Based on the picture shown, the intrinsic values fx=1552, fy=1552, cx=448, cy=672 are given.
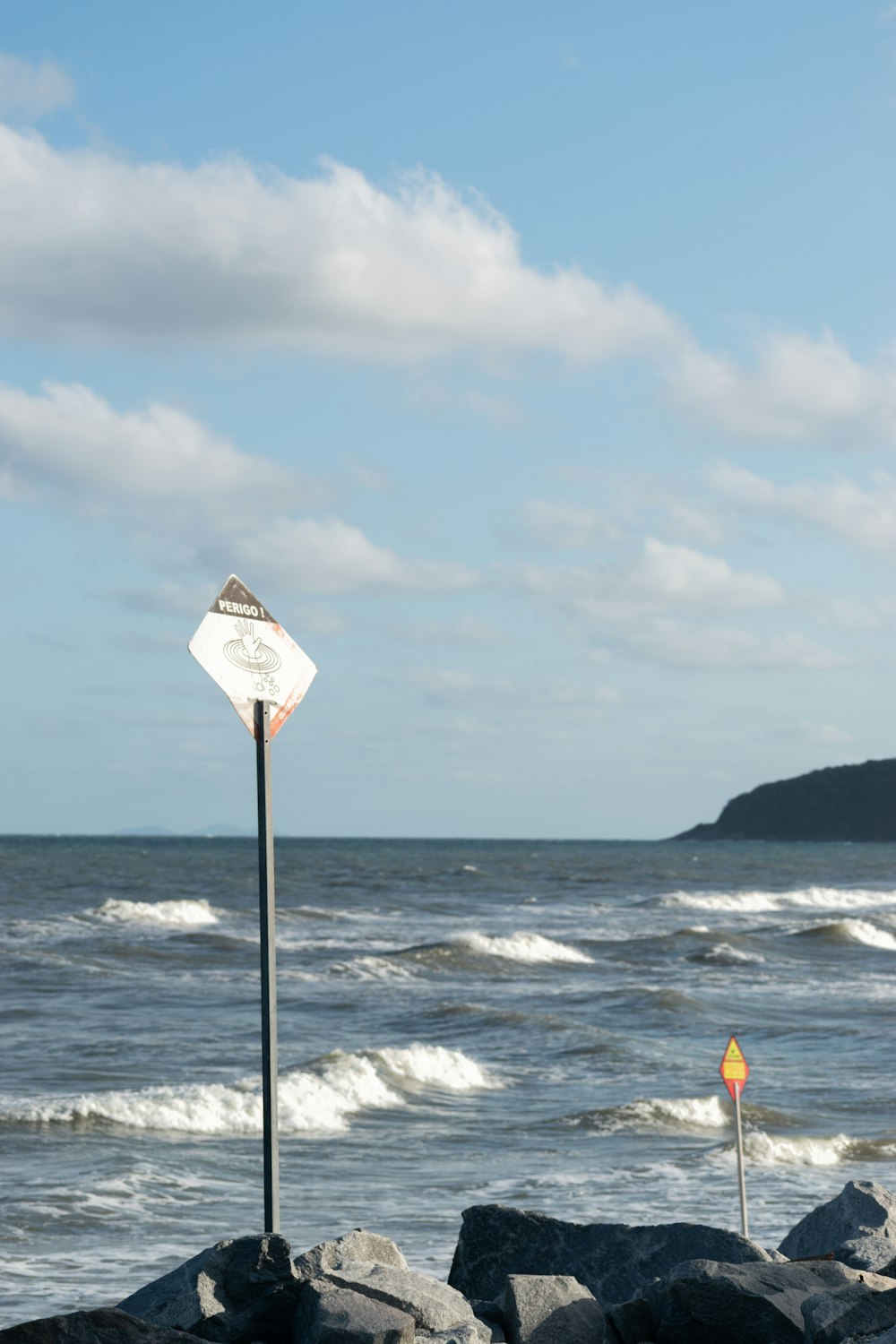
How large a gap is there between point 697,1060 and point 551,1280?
12.8 meters

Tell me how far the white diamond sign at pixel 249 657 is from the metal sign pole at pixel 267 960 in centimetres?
7

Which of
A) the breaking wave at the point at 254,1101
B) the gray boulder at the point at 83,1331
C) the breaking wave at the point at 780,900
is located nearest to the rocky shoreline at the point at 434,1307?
the gray boulder at the point at 83,1331

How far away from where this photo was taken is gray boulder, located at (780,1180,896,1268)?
770 centimetres

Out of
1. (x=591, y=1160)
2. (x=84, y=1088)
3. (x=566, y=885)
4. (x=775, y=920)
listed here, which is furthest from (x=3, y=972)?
(x=566, y=885)

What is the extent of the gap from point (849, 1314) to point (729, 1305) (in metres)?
0.59

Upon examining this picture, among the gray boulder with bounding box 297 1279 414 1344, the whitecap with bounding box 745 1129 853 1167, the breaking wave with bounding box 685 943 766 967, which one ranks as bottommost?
the whitecap with bounding box 745 1129 853 1167

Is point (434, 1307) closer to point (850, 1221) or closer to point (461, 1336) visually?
point (461, 1336)

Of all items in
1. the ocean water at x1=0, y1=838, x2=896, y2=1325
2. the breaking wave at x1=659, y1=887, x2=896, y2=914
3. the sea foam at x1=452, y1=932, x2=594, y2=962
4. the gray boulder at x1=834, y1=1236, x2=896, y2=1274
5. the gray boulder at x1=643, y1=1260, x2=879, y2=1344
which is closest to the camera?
the gray boulder at x1=643, y1=1260, x2=879, y2=1344

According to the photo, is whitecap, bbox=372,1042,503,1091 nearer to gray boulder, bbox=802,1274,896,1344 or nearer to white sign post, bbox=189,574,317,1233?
white sign post, bbox=189,574,317,1233

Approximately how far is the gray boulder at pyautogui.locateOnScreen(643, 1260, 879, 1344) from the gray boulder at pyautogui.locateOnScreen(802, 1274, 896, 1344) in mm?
170

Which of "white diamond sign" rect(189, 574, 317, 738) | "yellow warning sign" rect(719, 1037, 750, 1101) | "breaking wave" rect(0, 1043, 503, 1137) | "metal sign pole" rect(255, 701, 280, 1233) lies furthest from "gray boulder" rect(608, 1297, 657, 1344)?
"breaking wave" rect(0, 1043, 503, 1137)

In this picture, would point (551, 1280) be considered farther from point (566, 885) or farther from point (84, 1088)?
point (566, 885)

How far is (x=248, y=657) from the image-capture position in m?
6.26

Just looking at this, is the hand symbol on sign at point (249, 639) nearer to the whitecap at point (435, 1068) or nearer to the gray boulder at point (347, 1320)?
the gray boulder at point (347, 1320)
